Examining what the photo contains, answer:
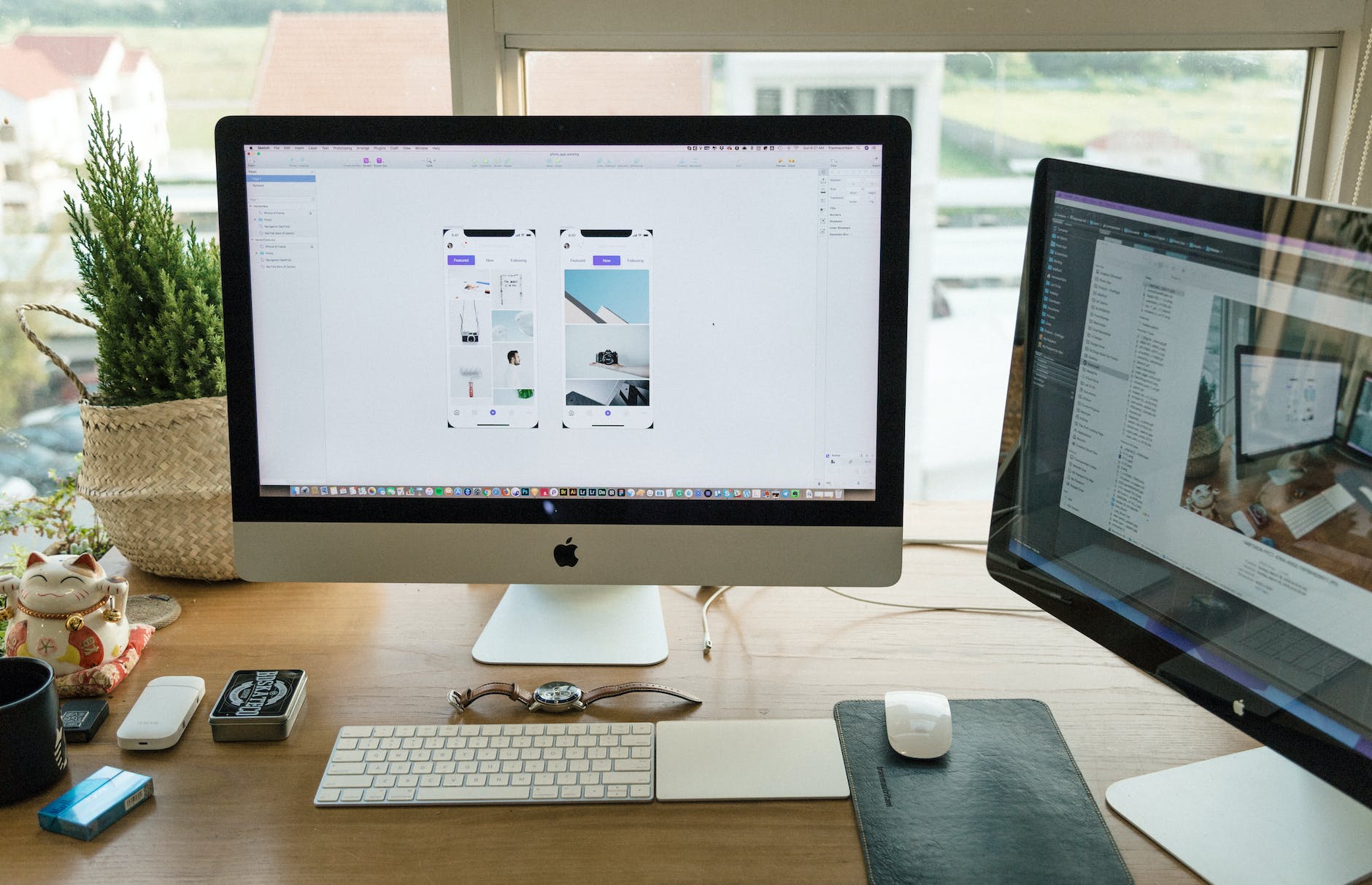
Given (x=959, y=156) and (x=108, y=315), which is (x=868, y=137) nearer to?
(x=108, y=315)

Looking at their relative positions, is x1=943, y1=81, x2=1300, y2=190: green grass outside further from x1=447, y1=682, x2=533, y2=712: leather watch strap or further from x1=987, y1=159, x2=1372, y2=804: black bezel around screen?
x1=447, y1=682, x2=533, y2=712: leather watch strap

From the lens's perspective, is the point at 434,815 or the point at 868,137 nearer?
the point at 434,815

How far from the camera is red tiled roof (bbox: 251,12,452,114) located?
1.30m

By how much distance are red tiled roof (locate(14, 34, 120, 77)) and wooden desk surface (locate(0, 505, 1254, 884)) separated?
69 centimetres

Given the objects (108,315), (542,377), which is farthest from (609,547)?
(108,315)

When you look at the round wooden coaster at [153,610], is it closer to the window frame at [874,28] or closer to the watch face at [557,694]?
the watch face at [557,694]

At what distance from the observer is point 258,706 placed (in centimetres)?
90

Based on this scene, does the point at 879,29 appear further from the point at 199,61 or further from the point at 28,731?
the point at 28,731

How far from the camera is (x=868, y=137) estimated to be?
0.92m

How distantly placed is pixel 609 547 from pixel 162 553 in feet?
1.72

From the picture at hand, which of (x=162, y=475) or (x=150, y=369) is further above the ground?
(x=150, y=369)

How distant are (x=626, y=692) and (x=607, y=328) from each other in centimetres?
33

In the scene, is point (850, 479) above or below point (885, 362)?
below

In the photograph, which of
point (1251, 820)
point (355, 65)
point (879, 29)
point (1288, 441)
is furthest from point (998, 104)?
point (1251, 820)
